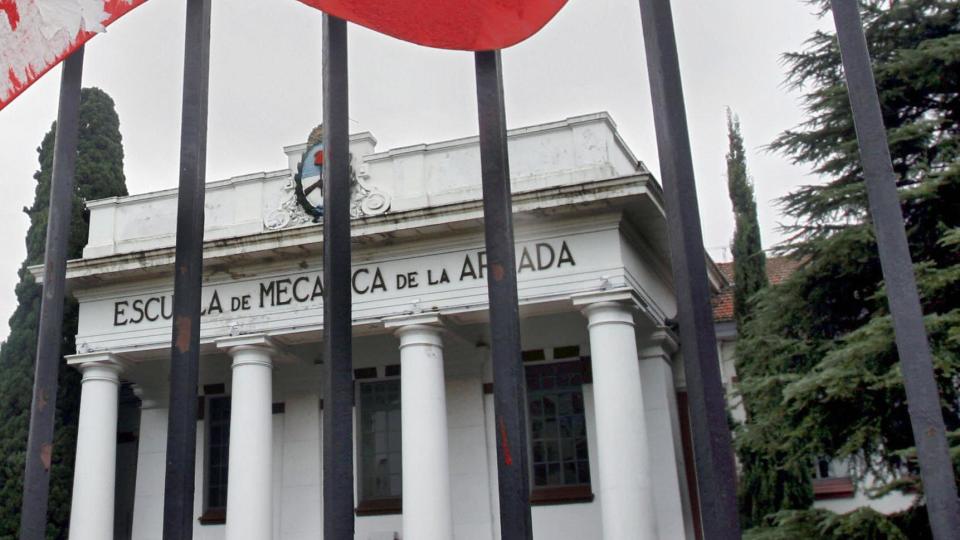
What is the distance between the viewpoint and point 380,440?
1698 cm

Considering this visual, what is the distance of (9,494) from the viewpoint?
17.2 metres

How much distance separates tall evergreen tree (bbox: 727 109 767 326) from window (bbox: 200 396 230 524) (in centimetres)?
970

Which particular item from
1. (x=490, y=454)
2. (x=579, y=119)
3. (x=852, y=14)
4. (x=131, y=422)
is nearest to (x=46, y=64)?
(x=852, y=14)

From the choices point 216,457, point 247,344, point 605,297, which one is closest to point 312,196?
point 247,344

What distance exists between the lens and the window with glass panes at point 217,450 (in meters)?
17.8

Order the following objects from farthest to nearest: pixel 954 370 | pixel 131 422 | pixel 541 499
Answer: pixel 131 422 < pixel 541 499 < pixel 954 370

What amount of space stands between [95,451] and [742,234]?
11894 mm

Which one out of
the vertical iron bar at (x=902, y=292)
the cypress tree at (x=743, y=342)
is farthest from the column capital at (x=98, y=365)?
the vertical iron bar at (x=902, y=292)

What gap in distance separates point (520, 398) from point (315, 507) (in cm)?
1434

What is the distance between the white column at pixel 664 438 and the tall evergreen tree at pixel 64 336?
10.6 meters

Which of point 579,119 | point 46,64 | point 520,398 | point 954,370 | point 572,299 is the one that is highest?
point 579,119

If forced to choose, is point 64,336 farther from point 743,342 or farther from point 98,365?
point 743,342

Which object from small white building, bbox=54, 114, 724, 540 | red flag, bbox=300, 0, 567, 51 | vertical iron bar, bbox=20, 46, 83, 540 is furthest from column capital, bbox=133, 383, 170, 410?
red flag, bbox=300, 0, 567, 51

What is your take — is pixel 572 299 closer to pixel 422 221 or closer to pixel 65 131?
pixel 422 221
